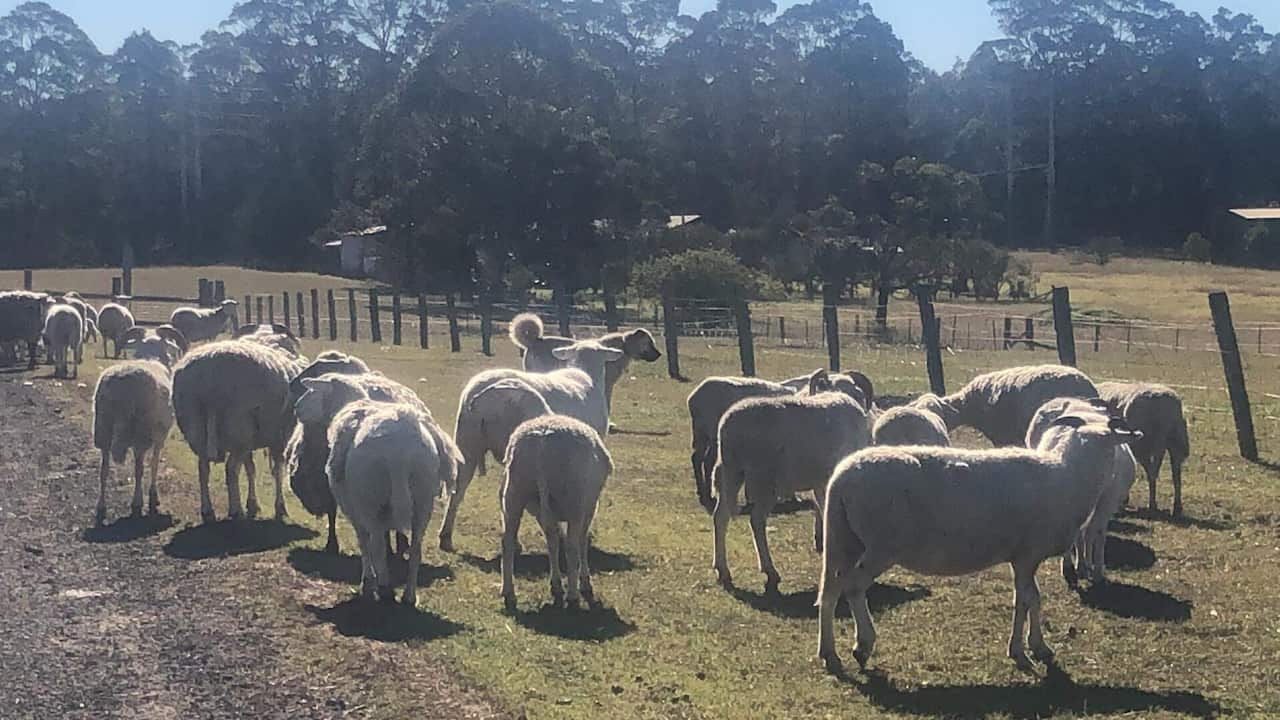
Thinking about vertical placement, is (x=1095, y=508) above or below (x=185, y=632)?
above

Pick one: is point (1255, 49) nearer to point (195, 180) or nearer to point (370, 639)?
point (195, 180)

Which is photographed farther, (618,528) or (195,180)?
(195,180)

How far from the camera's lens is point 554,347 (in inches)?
603

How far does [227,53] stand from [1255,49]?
69088mm

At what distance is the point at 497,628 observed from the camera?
8609 millimetres

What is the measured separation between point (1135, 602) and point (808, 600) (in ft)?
7.22

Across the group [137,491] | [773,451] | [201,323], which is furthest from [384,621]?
[201,323]

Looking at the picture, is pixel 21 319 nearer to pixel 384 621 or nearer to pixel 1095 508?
pixel 384 621

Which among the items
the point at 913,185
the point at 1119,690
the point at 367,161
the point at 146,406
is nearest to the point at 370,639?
the point at 1119,690

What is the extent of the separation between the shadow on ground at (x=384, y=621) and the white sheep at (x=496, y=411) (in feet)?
6.89

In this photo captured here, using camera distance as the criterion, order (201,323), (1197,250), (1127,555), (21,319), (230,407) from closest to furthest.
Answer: (1127,555) → (230,407) → (201,323) → (21,319) → (1197,250)

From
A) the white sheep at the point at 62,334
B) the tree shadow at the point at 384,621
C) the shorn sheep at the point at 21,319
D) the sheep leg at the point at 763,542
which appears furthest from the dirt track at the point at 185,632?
the shorn sheep at the point at 21,319

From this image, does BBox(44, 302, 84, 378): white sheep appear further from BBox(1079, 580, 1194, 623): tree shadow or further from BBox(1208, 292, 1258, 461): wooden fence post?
BBox(1079, 580, 1194, 623): tree shadow

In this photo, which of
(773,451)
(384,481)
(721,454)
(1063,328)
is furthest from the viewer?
(1063,328)
